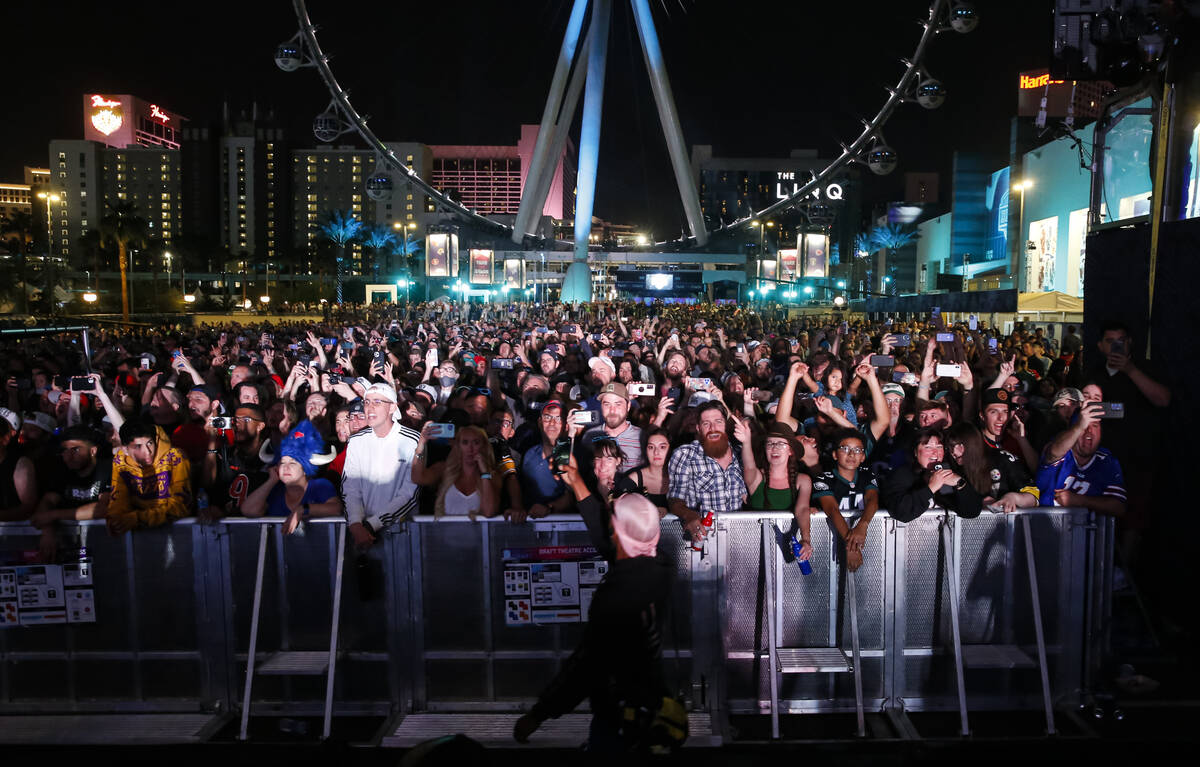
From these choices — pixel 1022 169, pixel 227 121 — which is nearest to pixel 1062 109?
pixel 1022 169

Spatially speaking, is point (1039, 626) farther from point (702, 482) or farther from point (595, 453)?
point (595, 453)

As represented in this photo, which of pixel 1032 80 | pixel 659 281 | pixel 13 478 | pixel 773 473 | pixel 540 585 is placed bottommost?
pixel 540 585

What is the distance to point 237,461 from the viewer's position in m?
7.24

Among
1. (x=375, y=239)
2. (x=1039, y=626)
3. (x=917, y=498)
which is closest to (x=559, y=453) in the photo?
(x=917, y=498)

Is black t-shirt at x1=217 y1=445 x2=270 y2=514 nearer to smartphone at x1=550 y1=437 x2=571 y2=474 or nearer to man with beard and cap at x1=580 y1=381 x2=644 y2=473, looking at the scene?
smartphone at x1=550 y1=437 x2=571 y2=474

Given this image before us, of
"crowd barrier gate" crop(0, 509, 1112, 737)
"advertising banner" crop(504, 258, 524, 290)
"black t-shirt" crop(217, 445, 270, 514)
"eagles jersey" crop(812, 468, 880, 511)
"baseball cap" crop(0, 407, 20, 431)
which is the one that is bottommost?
"crowd barrier gate" crop(0, 509, 1112, 737)

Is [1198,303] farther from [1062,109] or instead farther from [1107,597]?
[1062,109]

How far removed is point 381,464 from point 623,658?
106 inches

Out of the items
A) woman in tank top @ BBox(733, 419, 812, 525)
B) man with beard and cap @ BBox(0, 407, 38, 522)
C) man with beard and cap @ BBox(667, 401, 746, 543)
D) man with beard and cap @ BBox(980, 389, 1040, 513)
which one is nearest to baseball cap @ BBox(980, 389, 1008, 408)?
man with beard and cap @ BBox(980, 389, 1040, 513)

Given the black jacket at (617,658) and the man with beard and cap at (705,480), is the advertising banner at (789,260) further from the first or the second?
the black jacket at (617,658)

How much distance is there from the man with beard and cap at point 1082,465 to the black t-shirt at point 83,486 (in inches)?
258

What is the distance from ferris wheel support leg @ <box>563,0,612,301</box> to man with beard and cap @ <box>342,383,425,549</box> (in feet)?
177

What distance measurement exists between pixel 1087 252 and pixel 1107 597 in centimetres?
457

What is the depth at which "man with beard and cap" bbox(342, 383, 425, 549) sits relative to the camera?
564 centimetres
